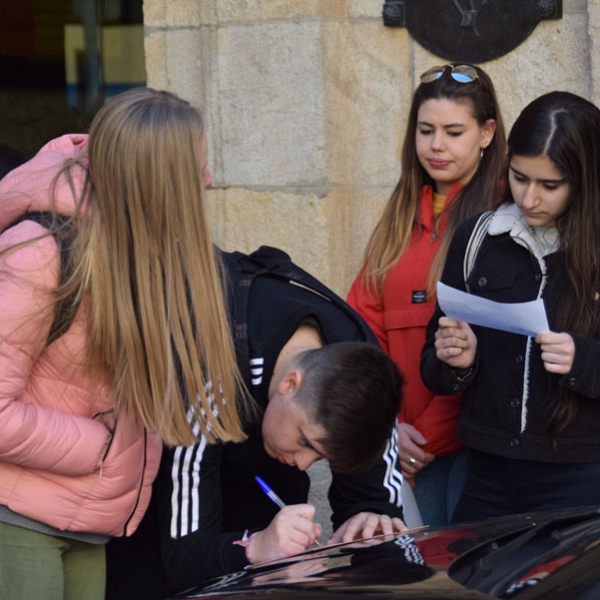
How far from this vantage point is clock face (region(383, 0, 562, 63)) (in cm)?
460

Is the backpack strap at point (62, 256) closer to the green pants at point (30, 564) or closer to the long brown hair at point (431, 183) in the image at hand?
the green pants at point (30, 564)

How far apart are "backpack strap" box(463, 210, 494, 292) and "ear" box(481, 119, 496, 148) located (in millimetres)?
495

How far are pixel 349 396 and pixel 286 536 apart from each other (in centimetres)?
32

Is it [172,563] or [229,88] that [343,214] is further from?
[172,563]

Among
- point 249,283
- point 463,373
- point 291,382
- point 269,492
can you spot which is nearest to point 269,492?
point 269,492

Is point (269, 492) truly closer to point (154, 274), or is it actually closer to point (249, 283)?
point (249, 283)

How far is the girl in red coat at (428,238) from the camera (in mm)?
3537

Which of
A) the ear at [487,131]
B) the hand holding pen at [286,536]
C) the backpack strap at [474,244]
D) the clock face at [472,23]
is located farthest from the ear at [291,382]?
the clock face at [472,23]

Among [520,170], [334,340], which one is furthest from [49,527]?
[520,170]

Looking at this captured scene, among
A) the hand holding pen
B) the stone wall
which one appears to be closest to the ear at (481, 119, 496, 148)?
the stone wall

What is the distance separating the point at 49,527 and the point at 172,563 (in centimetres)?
29

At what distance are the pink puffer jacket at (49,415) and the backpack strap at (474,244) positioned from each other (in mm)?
970

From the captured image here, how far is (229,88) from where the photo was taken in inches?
189

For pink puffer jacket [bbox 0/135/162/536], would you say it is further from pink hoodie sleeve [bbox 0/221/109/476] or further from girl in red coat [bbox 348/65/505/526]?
girl in red coat [bbox 348/65/505/526]
